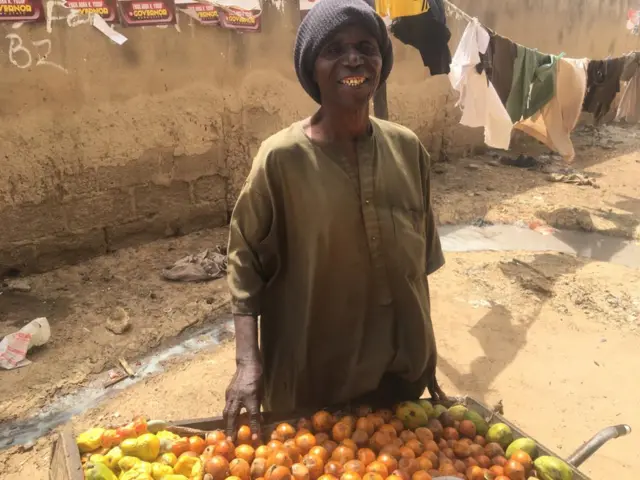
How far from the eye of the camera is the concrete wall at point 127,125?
4.38 m

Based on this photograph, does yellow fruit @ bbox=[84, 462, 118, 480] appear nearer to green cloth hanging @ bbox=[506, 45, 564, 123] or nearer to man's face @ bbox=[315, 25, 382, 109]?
man's face @ bbox=[315, 25, 382, 109]

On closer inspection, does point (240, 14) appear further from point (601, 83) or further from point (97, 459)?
point (97, 459)

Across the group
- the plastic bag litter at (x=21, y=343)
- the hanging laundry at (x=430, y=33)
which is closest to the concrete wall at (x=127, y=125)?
the plastic bag litter at (x=21, y=343)

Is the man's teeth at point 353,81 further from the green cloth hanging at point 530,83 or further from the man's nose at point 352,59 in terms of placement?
the green cloth hanging at point 530,83

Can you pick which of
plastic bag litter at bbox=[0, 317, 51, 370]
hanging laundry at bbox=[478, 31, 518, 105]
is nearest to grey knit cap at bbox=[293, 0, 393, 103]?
plastic bag litter at bbox=[0, 317, 51, 370]

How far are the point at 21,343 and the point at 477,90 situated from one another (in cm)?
446

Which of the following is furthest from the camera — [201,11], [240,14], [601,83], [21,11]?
[601,83]

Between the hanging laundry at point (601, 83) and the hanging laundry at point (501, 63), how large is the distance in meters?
1.57

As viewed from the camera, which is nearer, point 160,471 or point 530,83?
point 160,471

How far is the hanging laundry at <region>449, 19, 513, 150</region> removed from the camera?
5184 millimetres

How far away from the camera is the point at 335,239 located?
5.33 ft

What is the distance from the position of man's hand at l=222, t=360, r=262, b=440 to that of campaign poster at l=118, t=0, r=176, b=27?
13.1ft

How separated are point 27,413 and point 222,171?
3.13 metres

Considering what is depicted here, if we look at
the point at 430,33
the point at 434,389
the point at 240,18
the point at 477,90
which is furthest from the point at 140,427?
the point at 477,90
